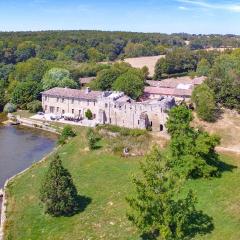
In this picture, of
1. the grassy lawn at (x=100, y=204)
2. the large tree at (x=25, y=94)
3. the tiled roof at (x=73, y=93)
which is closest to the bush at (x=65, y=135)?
the grassy lawn at (x=100, y=204)

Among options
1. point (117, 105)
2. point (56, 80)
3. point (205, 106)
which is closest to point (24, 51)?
point (56, 80)

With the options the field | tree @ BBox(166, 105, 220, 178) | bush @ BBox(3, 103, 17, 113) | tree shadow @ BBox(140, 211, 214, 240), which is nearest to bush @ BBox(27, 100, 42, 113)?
bush @ BBox(3, 103, 17, 113)

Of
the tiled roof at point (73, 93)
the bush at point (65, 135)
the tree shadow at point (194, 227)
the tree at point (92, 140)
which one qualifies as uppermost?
the tiled roof at point (73, 93)

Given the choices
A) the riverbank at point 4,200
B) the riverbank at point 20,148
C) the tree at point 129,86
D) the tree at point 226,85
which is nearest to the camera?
the riverbank at point 4,200

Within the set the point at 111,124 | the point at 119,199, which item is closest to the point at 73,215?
the point at 119,199

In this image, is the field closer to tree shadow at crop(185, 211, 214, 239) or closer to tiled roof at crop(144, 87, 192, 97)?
tiled roof at crop(144, 87, 192, 97)

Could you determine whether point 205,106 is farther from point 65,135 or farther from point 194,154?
point 194,154

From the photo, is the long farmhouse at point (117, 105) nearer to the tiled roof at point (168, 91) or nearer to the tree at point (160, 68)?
the tiled roof at point (168, 91)

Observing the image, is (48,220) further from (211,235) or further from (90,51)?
(90,51)
